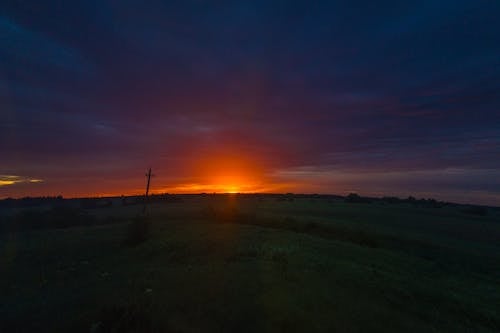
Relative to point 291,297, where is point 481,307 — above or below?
below

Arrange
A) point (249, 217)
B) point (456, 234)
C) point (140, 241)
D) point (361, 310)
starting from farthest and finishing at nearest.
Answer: point (249, 217) < point (456, 234) < point (140, 241) < point (361, 310)

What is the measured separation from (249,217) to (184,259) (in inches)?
844

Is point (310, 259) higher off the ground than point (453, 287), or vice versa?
point (310, 259)

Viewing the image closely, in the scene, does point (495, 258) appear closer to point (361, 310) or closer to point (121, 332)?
point (361, 310)

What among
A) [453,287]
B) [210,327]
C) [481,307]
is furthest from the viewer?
[453,287]

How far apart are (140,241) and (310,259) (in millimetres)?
17199

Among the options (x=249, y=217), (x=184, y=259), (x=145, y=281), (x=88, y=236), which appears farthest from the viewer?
(x=249, y=217)

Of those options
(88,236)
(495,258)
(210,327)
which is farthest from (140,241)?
(495,258)

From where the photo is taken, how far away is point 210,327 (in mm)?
8180

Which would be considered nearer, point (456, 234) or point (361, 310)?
point (361, 310)

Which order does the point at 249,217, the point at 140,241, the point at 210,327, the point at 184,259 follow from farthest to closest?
the point at 249,217 < the point at 140,241 < the point at 184,259 < the point at 210,327

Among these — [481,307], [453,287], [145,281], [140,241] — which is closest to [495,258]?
[453,287]

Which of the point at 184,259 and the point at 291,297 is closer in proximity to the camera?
the point at 291,297

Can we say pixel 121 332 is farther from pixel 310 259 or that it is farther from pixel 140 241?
pixel 140 241
